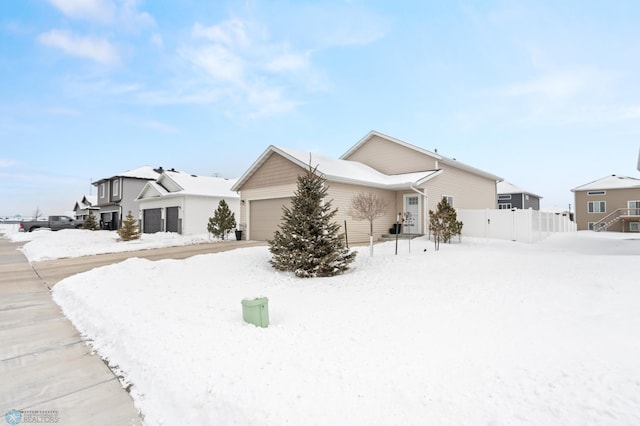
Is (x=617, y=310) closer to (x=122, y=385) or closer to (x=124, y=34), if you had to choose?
(x=122, y=385)

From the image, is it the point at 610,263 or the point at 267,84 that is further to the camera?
the point at 267,84

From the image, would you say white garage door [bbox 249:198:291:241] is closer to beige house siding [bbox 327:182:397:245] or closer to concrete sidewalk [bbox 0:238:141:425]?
beige house siding [bbox 327:182:397:245]

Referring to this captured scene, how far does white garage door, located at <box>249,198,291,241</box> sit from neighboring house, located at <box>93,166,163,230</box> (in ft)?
57.5

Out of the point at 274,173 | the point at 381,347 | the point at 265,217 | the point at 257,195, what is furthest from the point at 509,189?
the point at 381,347

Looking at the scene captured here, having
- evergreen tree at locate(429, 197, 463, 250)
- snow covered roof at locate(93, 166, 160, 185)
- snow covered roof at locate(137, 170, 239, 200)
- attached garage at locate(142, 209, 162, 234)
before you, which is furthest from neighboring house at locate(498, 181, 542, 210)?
snow covered roof at locate(93, 166, 160, 185)

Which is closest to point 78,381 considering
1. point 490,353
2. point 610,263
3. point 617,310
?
point 490,353

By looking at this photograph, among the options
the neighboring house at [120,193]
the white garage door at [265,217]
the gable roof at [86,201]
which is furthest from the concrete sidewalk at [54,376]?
the gable roof at [86,201]

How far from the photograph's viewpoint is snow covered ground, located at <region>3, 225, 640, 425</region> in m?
2.68

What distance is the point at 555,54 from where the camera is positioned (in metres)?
12.0

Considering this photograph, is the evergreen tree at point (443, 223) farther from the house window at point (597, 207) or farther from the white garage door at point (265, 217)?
the house window at point (597, 207)

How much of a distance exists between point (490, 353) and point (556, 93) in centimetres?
1545

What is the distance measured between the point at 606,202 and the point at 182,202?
3897 centimetres

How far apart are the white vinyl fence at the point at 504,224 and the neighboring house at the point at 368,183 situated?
2111 mm

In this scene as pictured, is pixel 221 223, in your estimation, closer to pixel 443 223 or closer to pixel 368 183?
pixel 368 183
